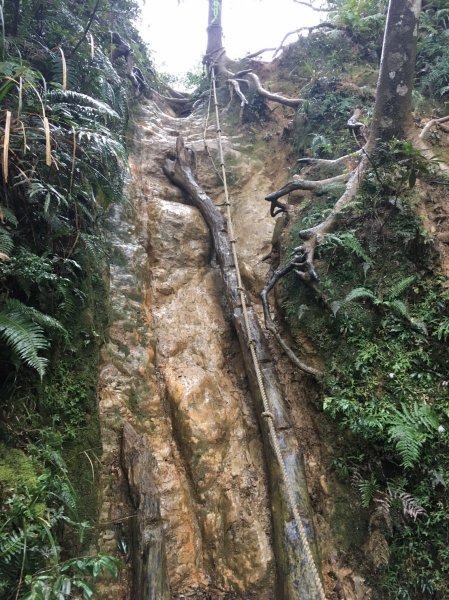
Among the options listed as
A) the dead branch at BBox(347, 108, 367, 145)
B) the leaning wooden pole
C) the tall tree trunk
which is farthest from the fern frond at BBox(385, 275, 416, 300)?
the tall tree trunk

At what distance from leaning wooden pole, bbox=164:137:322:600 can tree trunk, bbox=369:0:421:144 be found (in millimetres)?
2305

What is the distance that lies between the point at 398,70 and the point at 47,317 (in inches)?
171

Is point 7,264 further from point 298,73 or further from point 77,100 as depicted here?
point 298,73

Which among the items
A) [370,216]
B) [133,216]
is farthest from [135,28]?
[370,216]

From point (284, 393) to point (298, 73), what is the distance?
6961mm

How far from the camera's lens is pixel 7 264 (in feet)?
8.95

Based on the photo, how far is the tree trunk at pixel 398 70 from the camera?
4160 mm

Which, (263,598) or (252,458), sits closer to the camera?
(263,598)

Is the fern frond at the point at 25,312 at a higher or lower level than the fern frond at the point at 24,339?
higher

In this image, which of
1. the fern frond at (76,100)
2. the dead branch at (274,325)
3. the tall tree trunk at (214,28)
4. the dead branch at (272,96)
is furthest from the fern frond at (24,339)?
the tall tree trunk at (214,28)

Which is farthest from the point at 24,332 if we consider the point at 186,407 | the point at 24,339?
the point at 186,407

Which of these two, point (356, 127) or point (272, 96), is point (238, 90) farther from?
point (356, 127)

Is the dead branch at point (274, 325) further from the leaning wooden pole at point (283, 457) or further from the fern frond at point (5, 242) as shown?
the fern frond at point (5, 242)

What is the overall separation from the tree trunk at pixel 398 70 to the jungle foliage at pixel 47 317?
2987 millimetres
